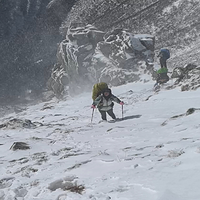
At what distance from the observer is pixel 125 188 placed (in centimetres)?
415

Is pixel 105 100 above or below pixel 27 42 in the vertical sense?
below

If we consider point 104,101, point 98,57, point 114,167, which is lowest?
point 114,167

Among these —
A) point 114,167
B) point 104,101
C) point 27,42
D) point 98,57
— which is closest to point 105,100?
point 104,101

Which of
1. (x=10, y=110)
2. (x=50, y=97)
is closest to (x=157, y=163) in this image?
(x=50, y=97)

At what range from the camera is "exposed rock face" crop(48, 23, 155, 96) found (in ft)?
108

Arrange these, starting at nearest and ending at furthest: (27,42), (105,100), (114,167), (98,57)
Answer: (114,167)
(105,100)
(98,57)
(27,42)

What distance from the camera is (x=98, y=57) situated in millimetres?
36188

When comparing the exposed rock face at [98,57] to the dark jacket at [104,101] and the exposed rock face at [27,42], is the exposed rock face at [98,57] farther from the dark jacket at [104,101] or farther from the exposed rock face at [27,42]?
the dark jacket at [104,101]

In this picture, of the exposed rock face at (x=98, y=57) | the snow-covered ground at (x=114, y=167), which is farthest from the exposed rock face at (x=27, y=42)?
the snow-covered ground at (x=114, y=167)

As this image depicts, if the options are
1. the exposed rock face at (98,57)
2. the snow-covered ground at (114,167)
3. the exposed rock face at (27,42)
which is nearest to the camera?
the snow-covered ground at (114,167)

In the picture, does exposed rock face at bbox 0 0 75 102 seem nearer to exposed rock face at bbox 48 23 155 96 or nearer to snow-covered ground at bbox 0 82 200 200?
exposed rock face at bbox 48 23 155 96

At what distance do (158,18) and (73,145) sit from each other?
32.8 meters

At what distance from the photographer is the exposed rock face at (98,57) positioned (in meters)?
32.8

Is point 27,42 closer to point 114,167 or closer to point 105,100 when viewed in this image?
point 105,100
